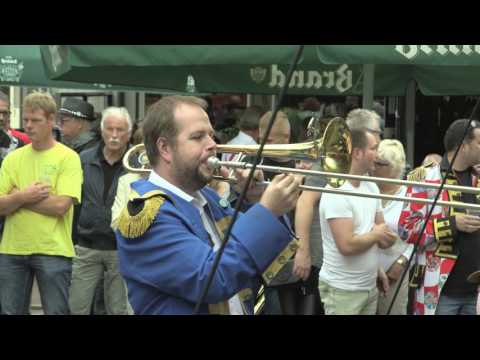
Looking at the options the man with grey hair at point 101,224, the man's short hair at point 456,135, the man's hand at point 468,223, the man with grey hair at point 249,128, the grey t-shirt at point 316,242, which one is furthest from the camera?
the man with grey hair at point 249,128

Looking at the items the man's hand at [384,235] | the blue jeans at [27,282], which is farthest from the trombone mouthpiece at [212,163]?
the blue jeans at [27,282]

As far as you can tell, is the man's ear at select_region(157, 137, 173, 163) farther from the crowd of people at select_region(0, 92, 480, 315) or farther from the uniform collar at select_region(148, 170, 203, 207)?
the crowd of people at select_region(0, 92, 480, 315)

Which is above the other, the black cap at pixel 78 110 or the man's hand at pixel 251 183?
the black cap at pixel 78 110

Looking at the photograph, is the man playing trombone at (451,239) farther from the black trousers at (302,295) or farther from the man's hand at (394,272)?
the black trousers at (302,295)

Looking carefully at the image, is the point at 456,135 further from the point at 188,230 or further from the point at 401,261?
the point at 188,230

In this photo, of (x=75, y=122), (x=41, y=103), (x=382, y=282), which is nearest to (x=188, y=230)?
(x=382, y=282)

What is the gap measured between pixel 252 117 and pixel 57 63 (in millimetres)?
1798

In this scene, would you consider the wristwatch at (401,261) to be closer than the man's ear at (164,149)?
No

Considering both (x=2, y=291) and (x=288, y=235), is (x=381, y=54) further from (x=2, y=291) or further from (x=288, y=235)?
(x=288, y=235)

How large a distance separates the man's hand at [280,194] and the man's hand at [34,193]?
143 inches

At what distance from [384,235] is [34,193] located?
215cm

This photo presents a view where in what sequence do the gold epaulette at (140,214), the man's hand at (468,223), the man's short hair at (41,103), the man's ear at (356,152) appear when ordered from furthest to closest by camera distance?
1. the man's short hair at (41,103)
2. the man's hand at (468,223)
3. the man's ear at (356,152)
4. the gold epaulette at (140,214)

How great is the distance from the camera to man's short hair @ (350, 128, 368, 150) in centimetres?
577

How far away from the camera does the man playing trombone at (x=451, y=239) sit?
234 inches
